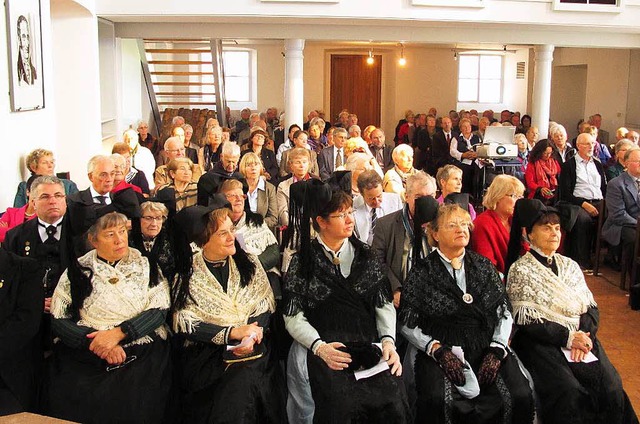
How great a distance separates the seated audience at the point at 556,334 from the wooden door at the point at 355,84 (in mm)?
15465

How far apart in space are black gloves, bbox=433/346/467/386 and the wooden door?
16027 millimetres

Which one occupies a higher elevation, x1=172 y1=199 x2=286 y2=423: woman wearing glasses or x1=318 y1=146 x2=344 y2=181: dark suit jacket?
x1=318 y1=146 x2=344 y2=181: dark suit jacket

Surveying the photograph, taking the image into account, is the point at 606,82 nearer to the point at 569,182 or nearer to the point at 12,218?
the point at 569,182

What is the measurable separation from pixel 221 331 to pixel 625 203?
4853 mm

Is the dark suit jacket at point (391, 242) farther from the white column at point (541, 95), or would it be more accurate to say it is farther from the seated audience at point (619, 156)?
the white column at point (541, 95)

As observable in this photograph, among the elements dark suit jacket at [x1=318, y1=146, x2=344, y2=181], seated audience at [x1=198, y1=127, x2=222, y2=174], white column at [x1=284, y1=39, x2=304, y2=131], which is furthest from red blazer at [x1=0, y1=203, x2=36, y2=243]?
white column at [x1=284, y1=39, x2=304, y2=131]

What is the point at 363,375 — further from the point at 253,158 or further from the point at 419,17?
the point at 419,17

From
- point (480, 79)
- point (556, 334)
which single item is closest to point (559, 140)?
point (556, 334)

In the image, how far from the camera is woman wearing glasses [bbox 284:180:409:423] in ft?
12.4

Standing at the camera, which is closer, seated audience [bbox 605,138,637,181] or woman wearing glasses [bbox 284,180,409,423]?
woman wearing glasses [bbox 284,180,409,423]

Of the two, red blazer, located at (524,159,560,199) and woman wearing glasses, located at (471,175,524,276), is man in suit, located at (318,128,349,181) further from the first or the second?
woman wearing glasses, located at (471,175,524,276)

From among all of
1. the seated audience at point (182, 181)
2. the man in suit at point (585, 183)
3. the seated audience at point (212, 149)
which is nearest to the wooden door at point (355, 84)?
the seated audience at point (212, 149)

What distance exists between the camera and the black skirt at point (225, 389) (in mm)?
3730

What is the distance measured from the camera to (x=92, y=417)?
3684 millimetres
